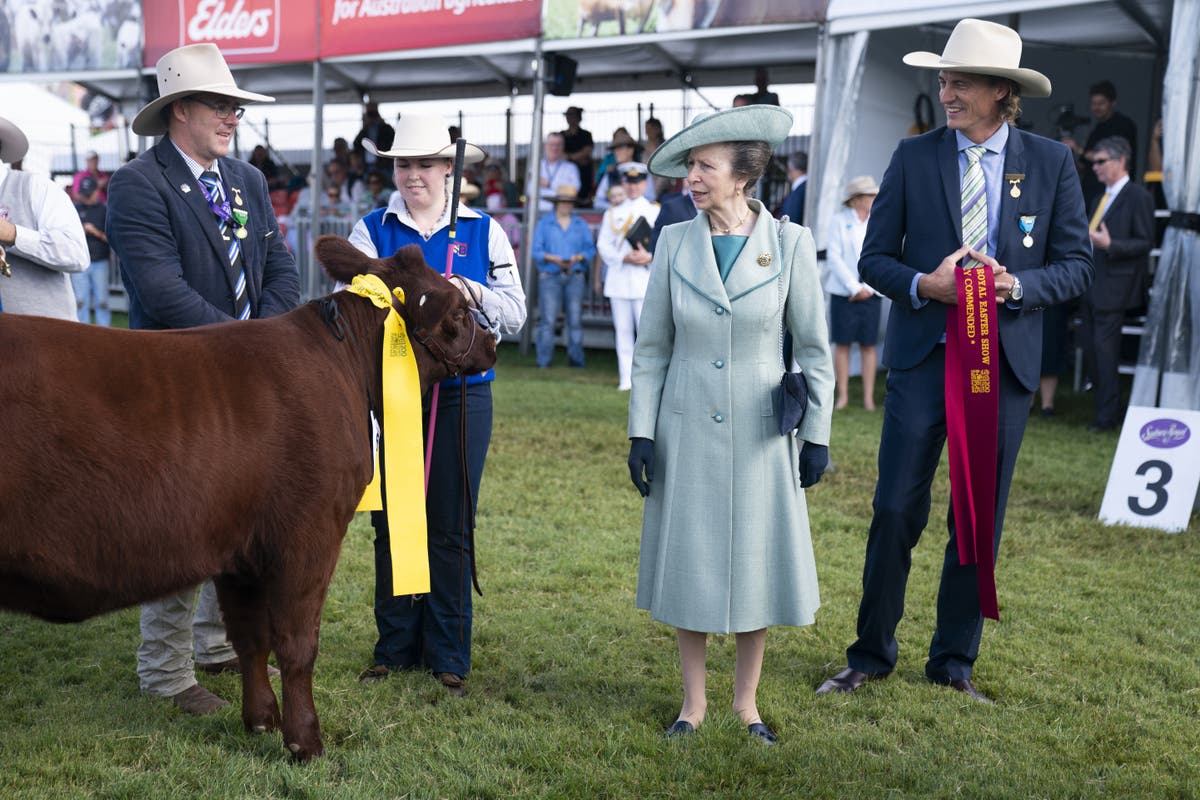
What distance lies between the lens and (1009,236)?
4.35m

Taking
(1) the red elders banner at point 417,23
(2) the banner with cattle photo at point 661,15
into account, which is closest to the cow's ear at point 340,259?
(2) the banner with cattle photo at point 661,15

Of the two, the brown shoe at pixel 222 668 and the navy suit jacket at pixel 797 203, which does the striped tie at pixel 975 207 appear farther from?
A: the navy suit jacket at pixel 797 203

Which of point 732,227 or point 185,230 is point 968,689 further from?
point 185,230

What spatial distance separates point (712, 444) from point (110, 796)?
7.17 ft

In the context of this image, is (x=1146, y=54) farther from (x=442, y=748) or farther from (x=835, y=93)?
(x=442, y=748)

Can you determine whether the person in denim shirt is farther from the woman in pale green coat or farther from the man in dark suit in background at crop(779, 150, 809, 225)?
the woman in pale green coat

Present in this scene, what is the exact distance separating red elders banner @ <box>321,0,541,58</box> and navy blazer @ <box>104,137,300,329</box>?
33.4ft

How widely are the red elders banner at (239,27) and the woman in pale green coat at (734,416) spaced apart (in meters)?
13.3

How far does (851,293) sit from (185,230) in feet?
25.2

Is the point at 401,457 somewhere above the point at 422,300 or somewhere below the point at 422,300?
below

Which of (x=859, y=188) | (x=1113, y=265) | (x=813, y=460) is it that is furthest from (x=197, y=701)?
(x=1113, y=265)

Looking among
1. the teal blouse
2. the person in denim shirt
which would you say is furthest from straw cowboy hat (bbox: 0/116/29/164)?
the person in denim shirt

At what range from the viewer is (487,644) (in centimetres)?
502

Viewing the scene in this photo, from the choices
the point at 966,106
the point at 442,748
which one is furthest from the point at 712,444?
the point at 966,106
